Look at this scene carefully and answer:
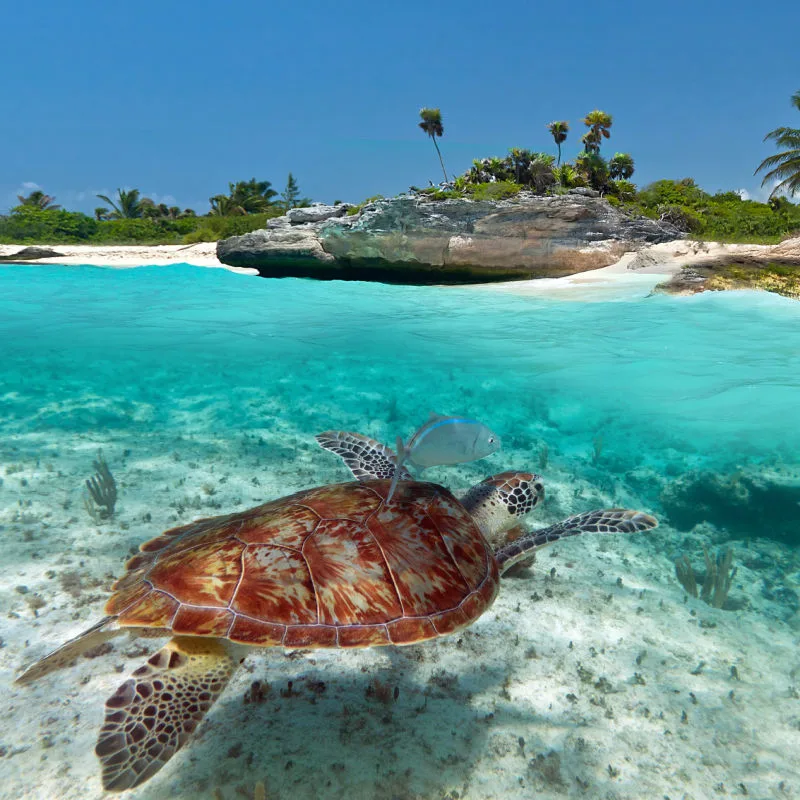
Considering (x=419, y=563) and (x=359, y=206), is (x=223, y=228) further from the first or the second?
(x=419, y=563)

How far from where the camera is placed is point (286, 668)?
9.16 ft

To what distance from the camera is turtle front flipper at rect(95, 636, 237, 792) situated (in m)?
1.87

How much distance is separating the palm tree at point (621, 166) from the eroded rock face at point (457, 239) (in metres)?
12.4

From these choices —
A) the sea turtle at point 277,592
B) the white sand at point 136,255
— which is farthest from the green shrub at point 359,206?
the sea turtle at point 277,592

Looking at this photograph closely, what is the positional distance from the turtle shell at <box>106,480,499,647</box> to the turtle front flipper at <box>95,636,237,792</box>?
178 millimetres

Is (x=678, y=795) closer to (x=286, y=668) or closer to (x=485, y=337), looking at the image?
(x=286, y=668)

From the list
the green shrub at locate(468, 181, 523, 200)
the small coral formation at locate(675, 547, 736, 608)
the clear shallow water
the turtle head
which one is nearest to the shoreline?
the clear shallow water

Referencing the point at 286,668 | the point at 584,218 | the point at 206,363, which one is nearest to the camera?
the point at 286,668

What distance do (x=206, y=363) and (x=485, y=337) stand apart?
260 inches

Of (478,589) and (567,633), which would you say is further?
(567,633)

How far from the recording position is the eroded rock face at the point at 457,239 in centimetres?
2023

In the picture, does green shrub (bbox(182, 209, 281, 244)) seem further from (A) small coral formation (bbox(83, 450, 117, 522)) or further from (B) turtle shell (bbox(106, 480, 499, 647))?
(B) turtle shell (bbox(106, 480, 499, 647))

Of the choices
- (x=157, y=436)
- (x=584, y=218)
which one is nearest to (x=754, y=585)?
(x=157, y=436)

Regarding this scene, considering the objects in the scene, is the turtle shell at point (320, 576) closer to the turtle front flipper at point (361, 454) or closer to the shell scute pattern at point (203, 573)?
the shell scute pattern at point (203, 573)
